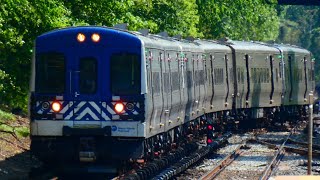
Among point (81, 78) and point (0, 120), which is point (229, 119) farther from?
point (81, 78)

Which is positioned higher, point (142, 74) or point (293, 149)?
point (142, 74)

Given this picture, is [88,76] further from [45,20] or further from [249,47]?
[249,47]

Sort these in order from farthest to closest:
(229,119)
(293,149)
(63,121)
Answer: (229,119) < (293,149) < (63,121)

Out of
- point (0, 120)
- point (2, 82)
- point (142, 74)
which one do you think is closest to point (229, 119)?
point (0, 120)

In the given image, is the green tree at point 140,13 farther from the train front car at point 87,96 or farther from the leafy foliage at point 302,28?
the leafy foliage at point 302,28

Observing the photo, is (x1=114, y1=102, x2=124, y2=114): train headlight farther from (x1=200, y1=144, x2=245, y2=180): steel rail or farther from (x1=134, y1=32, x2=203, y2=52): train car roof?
(x1=200, y1=144, x2=245, y2=180): steel rail

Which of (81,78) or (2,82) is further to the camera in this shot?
(2,82)

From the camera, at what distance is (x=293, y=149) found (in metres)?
30.0

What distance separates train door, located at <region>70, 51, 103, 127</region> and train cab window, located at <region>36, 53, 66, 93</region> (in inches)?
8.3

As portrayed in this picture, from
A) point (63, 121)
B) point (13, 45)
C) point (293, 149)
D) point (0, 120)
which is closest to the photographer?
point (63, 121)

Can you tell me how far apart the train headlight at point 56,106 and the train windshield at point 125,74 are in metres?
1.01

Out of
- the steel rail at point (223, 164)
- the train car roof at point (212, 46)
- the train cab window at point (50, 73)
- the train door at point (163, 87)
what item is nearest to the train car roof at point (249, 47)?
the train car roof at point (212, 46)

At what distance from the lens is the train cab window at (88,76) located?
64.6 feet

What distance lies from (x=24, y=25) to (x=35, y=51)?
3.14 meters
